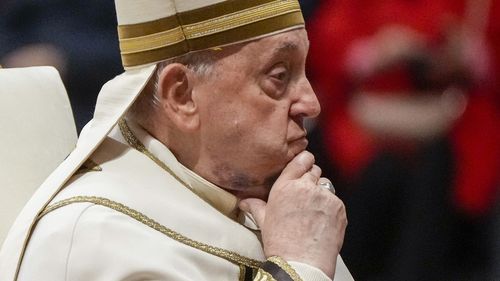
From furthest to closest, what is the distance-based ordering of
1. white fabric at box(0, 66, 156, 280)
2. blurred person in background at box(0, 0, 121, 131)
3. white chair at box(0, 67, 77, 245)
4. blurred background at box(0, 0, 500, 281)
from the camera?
blurred person in background at box(0, 0, 121, 131) < blurred background at box(0, 0, 500, 281) < white chair at box(0, 67, 77, 245) < white fabric at box(0, 66, 156, 280)

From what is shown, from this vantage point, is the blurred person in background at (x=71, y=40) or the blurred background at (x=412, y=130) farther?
the blurred person in background at (x=71, y=40)

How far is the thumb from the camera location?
1656 mm

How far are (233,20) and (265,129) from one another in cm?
19

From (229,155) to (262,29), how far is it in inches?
8.8

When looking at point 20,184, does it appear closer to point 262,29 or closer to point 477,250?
point 262,29

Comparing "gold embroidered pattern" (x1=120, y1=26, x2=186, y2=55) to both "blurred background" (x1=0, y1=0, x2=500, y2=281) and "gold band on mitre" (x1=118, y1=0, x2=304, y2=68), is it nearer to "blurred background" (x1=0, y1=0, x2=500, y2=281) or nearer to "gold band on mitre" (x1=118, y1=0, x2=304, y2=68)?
"gold band on mitre" (x1=118, y1=0, x2=304, y2=68)

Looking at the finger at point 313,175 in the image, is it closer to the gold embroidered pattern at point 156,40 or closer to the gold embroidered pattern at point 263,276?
the gold embroidered pattern at point 263,276

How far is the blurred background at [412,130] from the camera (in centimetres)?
247

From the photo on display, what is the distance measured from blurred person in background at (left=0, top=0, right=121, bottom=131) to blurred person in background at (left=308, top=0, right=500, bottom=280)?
0.67 m

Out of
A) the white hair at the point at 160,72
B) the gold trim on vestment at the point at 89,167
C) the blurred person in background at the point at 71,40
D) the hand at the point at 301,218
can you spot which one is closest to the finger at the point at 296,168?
the hand at the point at 301,218

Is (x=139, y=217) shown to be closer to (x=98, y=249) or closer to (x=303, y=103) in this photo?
(x=98, y=249)

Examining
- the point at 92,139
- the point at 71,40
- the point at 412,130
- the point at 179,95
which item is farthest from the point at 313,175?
the point at 71,40

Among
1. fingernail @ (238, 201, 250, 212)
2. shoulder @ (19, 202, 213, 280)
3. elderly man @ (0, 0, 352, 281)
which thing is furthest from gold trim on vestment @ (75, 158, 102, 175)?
fingernail @ (238, 201, 250, 212)

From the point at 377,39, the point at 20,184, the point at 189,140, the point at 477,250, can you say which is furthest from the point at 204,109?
the point at 477,250
